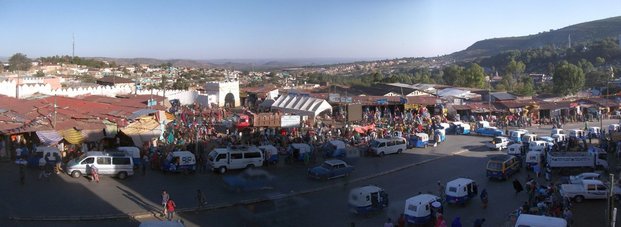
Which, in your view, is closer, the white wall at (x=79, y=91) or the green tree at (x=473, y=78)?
the white wall at (x=79, y=91)

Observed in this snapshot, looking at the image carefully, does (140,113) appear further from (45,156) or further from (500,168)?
(500,168)

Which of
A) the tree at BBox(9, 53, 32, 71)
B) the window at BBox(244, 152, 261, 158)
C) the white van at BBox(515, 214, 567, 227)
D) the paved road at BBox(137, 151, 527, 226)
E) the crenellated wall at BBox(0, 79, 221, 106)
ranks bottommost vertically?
the paved road at BBox(137, 151, 527, 226)

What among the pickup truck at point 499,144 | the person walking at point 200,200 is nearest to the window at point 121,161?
the person walking at point 200,200

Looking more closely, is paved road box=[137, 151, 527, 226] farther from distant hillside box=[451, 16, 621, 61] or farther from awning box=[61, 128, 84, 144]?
distant hillside box=[451, 16, 621, 61]

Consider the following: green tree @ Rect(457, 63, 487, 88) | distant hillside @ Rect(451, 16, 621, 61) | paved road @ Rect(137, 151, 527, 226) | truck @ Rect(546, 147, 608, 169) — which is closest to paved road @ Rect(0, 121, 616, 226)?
paved road @ Rect(137, 151, 527, 226)

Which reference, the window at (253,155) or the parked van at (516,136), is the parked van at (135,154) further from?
the parked van at (516,136)

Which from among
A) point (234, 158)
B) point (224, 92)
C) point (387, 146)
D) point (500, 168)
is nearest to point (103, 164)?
point (234, 158)
